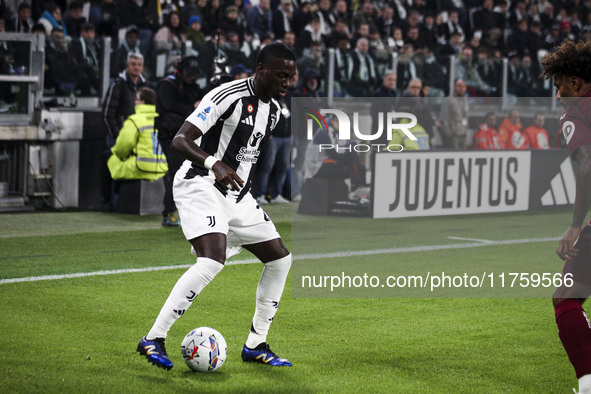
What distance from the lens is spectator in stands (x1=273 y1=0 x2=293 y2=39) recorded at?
16484mm

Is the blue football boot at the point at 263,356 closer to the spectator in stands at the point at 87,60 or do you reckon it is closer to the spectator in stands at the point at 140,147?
the spectator in stands at the point at 140,147

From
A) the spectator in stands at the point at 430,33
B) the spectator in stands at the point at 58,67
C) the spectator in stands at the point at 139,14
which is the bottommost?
the spectator in stands at the point at 58,67

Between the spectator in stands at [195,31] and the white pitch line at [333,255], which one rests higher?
the spectator in stands at [195,31]

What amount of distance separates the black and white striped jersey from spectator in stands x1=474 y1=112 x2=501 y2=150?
7.59 metres

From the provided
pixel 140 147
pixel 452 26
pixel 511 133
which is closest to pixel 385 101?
pixel 511 133

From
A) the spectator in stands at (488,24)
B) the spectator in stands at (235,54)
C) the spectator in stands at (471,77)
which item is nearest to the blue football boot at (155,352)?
the spectator in stands at (235,54)

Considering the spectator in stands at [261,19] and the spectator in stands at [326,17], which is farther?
the spectator in stands at [326,17]

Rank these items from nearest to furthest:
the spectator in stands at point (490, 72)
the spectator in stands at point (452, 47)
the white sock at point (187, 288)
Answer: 1. the white sock at point (187, 288)
2. the spectator in stands at point (490, 72)
3. the spectator in stands at point (452, 47)

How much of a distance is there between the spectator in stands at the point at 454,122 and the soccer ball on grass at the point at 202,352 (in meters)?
7.81

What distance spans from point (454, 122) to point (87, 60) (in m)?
5.63

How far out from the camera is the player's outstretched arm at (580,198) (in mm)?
4273

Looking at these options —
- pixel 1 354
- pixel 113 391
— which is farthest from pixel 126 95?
pixel 113 391

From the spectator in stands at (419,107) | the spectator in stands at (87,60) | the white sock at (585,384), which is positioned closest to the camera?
the white sock at (585,384)

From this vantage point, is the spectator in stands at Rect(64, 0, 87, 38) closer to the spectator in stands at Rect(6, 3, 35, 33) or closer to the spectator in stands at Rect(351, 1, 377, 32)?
the spectator in stands at Rect(6, 3, 35, 33)
